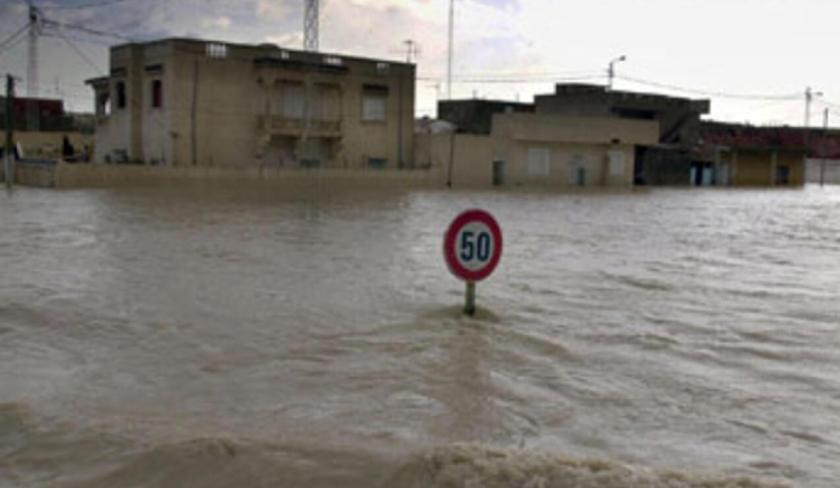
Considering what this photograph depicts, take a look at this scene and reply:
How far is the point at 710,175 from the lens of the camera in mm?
68188

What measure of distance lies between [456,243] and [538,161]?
4950cm

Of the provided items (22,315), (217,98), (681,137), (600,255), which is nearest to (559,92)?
(681,137)

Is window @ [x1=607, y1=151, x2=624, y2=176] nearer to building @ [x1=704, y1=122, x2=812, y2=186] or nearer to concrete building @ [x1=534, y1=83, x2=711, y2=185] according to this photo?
concrete building @ [x1=534, y1=83, x2=711, y2=185]

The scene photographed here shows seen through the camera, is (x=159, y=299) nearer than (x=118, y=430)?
No

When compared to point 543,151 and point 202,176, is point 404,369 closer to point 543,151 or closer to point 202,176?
point 202,176

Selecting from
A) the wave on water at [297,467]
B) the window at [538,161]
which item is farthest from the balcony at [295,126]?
the wave on water at [297,467]

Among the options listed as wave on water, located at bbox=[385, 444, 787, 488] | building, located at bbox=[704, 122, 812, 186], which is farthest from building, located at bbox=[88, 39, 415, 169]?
wave on water, located at bbox=[385, 444, 787, 488]

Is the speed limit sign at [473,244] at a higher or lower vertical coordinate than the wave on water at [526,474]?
higher

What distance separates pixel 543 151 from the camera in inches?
2259

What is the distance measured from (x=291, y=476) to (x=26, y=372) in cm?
321

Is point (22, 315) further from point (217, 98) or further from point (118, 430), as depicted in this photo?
point (217, 98)

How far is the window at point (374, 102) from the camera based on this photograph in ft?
164

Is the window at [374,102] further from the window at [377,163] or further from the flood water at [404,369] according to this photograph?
the flood water at [404,369]

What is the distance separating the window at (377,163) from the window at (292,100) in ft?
16.7
